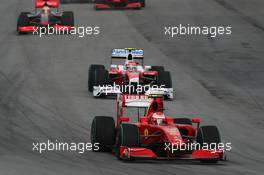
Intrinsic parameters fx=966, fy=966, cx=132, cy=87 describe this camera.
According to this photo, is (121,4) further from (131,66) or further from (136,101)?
(136,101)

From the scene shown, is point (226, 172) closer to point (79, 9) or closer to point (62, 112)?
point (62, 112)

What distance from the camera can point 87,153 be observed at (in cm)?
1909

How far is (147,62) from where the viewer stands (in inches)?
1393

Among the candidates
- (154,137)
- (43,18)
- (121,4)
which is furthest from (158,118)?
(121,4)

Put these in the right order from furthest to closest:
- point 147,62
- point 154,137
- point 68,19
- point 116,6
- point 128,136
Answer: point 116,6 → point 68,19 → point 147,62 → point 154,137 → point 128,136

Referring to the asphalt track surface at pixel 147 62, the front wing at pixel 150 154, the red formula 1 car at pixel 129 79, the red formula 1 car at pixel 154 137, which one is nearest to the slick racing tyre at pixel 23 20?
the asphalt track surface at pixel 147 62

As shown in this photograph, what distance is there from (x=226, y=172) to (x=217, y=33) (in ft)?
81.5

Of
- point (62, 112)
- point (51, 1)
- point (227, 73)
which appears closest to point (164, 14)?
point (51, 1)

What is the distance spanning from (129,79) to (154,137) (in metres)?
8.91

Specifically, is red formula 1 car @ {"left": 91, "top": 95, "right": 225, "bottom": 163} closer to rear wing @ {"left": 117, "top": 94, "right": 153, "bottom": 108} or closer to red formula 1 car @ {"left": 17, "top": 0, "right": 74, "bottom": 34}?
rear wing @ {"left": 117, "top": 94, "right": 153, "bottom": 108}

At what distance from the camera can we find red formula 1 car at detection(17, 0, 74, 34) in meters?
40.3

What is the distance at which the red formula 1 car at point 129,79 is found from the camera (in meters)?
27.8

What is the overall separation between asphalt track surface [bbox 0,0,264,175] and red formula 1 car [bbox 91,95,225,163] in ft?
0.83

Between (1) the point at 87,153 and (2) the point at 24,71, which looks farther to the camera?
(2) the point at 24,71
